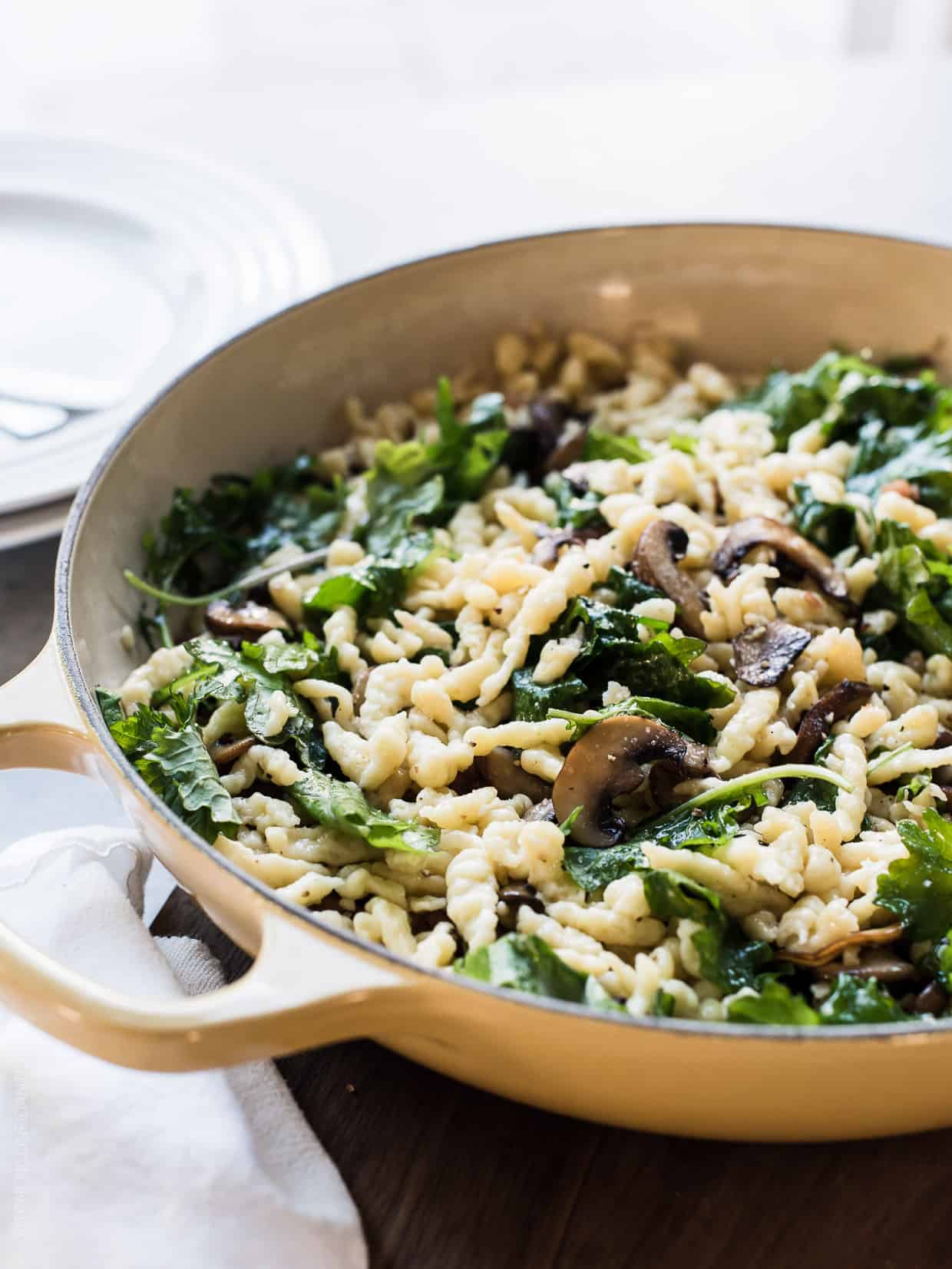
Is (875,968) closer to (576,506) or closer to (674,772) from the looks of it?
(674,772)

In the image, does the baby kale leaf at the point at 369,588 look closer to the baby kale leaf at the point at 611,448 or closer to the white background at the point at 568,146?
the baby kale leaf at the point at 611,448

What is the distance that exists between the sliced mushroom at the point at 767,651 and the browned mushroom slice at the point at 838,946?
1.28 feet

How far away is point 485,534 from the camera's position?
2.06 m

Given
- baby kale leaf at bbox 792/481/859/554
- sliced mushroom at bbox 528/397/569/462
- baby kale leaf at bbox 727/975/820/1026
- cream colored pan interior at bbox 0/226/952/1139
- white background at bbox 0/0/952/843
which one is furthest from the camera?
white background at bbox 0/0/952/843

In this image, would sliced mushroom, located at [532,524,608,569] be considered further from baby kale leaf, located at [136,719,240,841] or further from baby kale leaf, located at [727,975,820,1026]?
baby kale leaf, located at [727,975,820,1026]

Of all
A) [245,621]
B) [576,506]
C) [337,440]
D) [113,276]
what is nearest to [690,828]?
[576,506]

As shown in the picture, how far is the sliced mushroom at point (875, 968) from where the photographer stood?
1.40 metres

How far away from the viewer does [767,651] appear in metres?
1.75

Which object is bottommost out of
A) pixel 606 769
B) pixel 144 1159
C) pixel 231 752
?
pixel 144 1159

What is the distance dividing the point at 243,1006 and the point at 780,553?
3.46 feet

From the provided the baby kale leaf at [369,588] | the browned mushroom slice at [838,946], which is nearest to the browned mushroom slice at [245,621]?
the baby kale leaf at [369,588]

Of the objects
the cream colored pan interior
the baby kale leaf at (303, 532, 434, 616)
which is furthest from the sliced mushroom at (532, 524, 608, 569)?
the cream colored pan interior

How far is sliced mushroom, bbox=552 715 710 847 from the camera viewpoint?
5.11 ft

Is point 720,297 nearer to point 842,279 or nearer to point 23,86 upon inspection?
point 842,279
